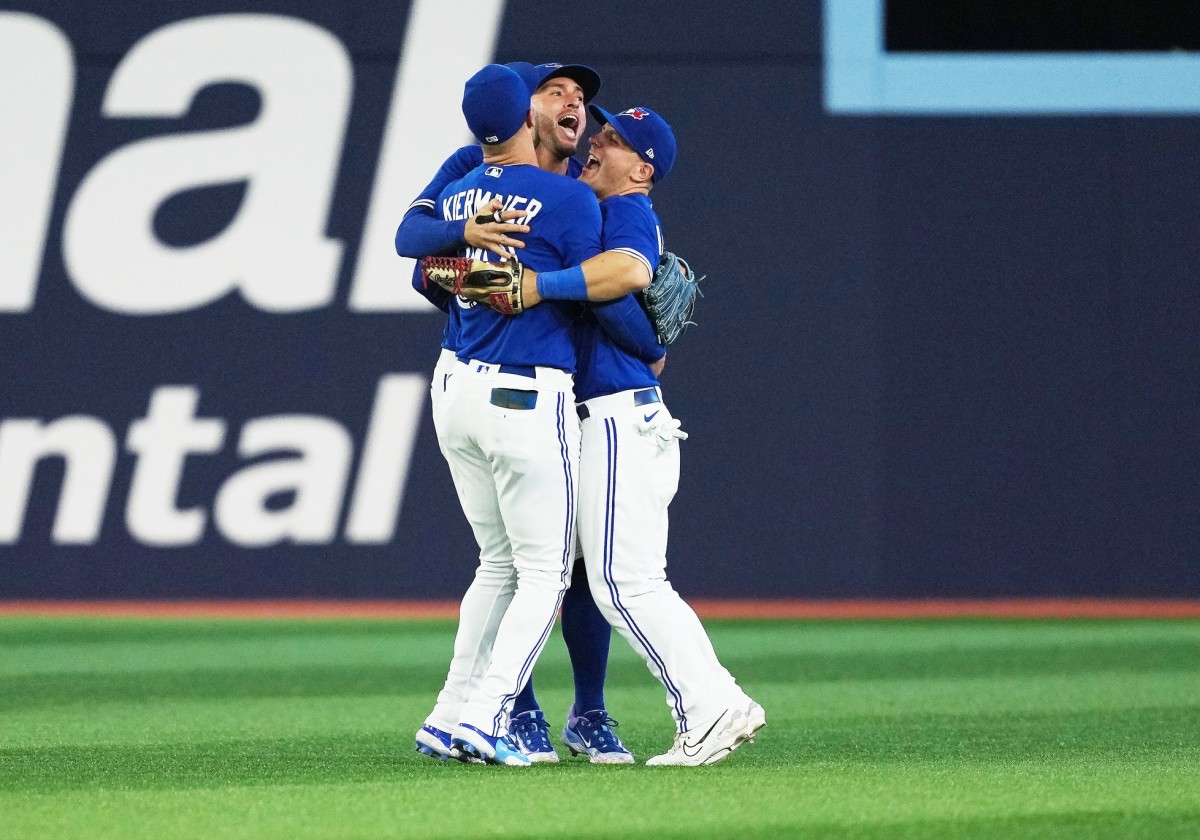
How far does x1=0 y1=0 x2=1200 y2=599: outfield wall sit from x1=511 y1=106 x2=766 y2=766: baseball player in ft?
20.4

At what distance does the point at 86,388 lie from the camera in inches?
421

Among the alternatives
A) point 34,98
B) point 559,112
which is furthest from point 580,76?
point 34,98

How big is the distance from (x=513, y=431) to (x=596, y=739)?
3.12 feet

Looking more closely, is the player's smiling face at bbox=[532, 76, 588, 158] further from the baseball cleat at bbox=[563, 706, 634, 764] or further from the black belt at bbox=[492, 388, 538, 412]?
the baseball cleat at bbox=[563, 706, 634, 764]

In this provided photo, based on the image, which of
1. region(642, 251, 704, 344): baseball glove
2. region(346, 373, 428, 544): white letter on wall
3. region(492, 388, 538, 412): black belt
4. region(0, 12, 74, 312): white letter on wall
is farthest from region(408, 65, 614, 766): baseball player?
region(0, 12, 74, 312): white letter on wall

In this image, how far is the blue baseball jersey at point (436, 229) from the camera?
4629mm

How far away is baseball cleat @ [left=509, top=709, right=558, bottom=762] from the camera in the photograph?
4.75 meters

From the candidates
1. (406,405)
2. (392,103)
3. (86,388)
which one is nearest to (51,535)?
(86,388)

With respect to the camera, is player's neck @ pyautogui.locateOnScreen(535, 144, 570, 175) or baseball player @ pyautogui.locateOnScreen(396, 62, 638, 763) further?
player's neck @ pyautogui.locateOnScreen(535, 144, 570, 175)

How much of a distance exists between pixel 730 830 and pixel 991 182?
8077 mm

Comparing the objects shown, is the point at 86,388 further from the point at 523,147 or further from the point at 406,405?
the point at 523,147

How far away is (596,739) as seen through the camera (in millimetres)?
4746

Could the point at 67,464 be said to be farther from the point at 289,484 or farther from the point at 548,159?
the point at 548,159

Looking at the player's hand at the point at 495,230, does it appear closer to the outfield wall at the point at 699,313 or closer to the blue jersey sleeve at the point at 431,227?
the blue jersey sleeve at the point at 431,227
